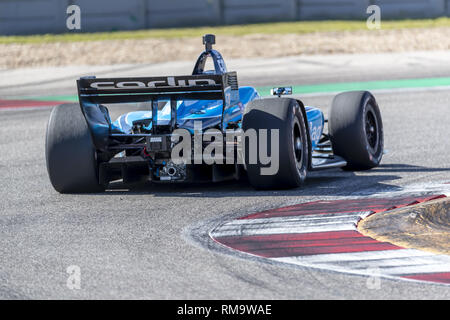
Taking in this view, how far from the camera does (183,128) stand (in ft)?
26.4

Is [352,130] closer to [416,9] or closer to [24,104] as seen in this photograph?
[24,104]

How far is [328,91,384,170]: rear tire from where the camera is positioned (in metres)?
8.99

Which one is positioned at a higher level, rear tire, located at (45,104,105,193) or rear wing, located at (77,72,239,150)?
rear wing, located at (77,72,239,150)

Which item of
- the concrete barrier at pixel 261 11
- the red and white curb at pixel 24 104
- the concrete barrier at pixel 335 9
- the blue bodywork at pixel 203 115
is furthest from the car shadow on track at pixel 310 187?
the concrete barrier at pixel 261 11

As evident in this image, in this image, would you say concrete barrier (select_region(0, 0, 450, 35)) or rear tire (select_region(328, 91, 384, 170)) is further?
concrete barrier (select_region(0, 0, 450, 35))

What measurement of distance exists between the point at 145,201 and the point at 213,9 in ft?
72.7

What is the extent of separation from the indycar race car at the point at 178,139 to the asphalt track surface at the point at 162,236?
18 cm

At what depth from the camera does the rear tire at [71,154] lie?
26.1 feet

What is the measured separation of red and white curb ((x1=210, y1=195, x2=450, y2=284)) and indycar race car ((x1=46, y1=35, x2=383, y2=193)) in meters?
0.70

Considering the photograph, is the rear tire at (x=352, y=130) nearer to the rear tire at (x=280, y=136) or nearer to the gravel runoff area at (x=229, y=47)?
the rear tire at (x=280, y=136)
